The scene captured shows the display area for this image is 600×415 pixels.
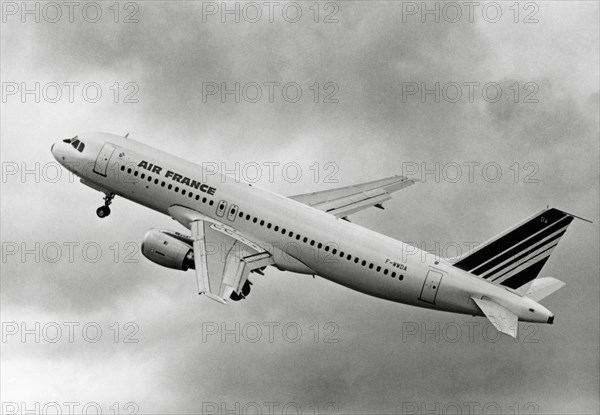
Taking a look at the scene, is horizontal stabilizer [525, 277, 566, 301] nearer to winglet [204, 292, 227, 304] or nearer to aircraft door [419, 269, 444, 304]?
aircraft door [419, 269, 444, 304]

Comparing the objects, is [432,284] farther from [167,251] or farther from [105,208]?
[105,208]

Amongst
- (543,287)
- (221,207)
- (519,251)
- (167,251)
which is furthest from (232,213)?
(543,287)

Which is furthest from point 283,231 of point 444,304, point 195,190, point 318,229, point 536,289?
point 536,289

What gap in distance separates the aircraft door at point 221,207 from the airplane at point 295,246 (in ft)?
0.22

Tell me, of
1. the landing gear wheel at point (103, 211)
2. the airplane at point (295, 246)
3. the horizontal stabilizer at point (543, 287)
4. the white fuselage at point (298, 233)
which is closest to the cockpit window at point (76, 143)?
the airplane at point (295, 246)

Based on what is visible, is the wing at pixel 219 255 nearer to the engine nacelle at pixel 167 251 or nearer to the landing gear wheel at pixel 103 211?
the engine nacelle at pixel 167 251

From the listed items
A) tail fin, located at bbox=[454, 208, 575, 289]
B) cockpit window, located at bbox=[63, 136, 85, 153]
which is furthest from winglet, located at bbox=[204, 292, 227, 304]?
cockpit window, located at bbox=[63, 136, 85, 153]

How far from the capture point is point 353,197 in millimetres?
81188

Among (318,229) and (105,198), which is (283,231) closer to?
(318,229)

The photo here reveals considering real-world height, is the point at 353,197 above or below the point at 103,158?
above

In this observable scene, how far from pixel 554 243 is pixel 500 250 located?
11.1 feet

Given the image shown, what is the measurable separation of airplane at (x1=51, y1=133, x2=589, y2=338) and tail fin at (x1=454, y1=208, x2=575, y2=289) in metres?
0.06

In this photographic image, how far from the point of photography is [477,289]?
69.6 metres

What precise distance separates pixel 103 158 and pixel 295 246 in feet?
50.5
